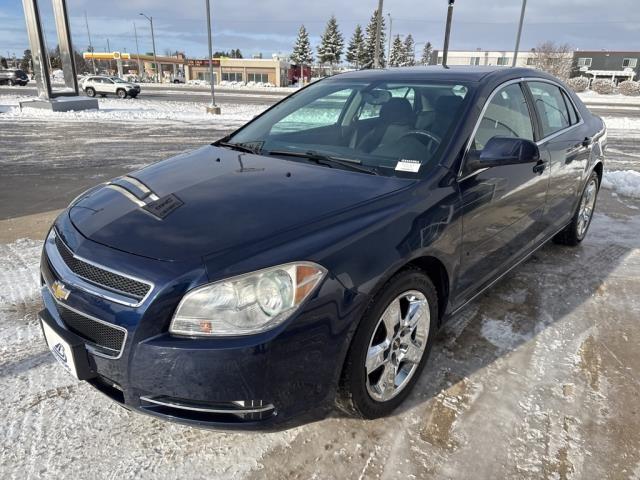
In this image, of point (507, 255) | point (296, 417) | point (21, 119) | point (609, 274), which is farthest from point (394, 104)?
point (21, 119)

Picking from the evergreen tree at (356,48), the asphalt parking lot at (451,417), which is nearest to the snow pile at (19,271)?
the asphalt parking lot at (451,417)

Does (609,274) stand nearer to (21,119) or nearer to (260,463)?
(260,463)

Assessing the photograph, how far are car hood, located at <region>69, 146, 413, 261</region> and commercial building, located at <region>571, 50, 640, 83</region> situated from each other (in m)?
81.9

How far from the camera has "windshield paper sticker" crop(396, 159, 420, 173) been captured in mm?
2508

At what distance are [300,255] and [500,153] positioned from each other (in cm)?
142

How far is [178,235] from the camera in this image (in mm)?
1938

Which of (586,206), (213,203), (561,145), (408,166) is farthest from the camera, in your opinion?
(586,206)

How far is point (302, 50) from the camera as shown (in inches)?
3130

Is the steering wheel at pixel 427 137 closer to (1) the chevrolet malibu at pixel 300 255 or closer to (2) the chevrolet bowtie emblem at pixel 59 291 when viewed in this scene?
(1) the chevrolet malibu at pixel 300 255

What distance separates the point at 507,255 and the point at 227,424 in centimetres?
221

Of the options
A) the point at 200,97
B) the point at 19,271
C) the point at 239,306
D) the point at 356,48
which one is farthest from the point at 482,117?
the point at 356,48

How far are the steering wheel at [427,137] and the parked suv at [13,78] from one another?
4987 centimetres

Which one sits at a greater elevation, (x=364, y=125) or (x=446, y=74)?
(x=446, y=74)

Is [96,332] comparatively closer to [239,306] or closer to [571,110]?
[239,306]
